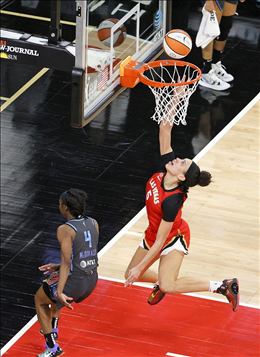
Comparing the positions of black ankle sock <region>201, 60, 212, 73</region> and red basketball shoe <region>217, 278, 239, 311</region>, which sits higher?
black ankle sock <region>201, 60, 212, 73</region>

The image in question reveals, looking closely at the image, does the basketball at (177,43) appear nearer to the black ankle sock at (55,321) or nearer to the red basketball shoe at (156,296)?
the red basketball shoe at (156,296)

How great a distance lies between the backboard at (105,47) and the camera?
6.64 meters

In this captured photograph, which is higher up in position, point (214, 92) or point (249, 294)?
point (214, 92)

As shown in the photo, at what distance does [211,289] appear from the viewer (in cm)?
694

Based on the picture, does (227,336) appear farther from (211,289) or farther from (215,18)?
(215,18)

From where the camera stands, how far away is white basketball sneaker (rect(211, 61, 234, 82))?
11633mm

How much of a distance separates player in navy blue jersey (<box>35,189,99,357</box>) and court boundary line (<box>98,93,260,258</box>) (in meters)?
1.64

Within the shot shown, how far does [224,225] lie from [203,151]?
1612mm

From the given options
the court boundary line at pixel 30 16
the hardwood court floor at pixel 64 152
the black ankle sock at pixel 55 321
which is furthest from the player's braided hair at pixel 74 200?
the court boundary line at pixel 30 16

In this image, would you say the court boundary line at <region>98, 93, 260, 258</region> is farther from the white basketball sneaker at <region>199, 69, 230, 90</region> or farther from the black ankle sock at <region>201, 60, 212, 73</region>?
the black ankle sock at <region>201, 60, 212, 73</region>

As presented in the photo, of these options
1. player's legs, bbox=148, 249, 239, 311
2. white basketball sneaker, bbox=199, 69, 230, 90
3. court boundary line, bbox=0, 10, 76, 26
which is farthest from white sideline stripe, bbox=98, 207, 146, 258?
court boundary line, bbox=0, 10, 76, 26

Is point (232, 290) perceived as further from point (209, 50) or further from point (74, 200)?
point (209, 50)

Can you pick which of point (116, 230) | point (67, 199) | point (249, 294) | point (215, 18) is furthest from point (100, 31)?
point (215, 18)

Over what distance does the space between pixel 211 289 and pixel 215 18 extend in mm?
5171
